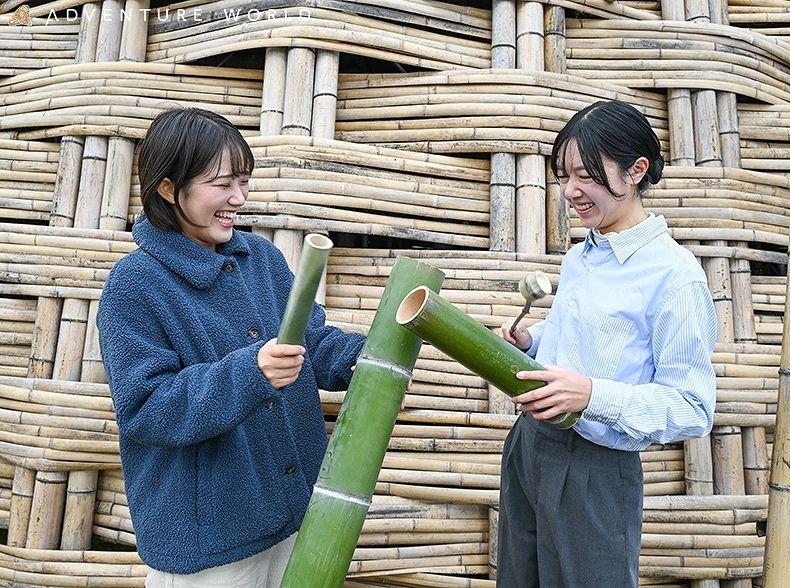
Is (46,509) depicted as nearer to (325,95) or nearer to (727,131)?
(325,95)

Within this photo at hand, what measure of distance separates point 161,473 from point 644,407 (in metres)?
1.01

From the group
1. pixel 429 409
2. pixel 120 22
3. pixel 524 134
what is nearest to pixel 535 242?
pixel 524 134

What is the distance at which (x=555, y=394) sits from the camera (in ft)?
4.25

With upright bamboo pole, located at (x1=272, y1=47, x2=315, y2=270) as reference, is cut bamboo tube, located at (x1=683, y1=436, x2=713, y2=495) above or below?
below

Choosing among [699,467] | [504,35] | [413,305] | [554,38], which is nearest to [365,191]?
[504,35]

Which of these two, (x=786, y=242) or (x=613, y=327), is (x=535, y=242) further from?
(x=786, y=242)

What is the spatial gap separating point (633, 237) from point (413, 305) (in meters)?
0.59

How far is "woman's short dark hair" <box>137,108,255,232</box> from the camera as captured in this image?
145cm

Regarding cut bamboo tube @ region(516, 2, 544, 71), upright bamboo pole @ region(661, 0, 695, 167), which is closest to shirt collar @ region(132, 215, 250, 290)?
cut bamboo tube @ region(516, 2, 544, 71)

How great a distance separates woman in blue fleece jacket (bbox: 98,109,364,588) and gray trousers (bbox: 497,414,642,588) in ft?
1.80

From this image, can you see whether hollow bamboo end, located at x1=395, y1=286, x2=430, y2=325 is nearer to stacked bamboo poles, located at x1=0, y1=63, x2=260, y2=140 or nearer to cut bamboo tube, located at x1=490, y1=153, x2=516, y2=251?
cut bamboo tube, located at x1=490, y1=153, x2=516, y2=251

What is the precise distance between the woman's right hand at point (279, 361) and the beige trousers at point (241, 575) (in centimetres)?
48

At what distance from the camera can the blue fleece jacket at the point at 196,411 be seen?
4.28 ft

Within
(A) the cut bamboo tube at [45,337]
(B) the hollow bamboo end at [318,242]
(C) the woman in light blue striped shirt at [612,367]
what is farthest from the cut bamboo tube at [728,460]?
(A) the cut bamboo tube at [45,337]
